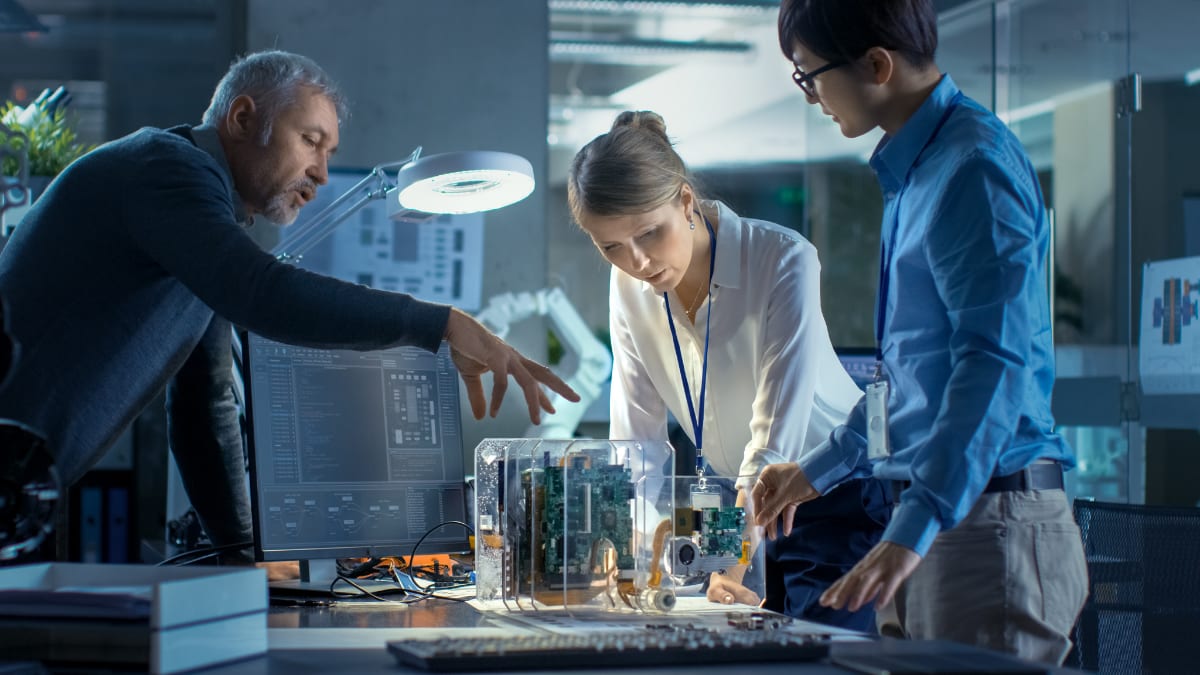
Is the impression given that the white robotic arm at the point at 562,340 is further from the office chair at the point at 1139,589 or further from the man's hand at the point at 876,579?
the man's hand at the point at 876,579

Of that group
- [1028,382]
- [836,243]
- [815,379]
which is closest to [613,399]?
[815,379]

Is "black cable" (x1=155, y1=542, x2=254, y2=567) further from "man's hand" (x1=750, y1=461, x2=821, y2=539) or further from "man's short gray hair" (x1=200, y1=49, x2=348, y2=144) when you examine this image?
"man's hand" (x1=750, y1=461, x2=821, y2=539)

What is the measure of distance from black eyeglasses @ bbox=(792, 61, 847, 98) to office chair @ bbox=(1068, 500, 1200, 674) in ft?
3.58

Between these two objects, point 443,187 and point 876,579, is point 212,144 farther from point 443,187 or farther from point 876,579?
point 876,579

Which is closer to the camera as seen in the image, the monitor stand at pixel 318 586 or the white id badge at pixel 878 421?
the white id badge at pixel 878 421

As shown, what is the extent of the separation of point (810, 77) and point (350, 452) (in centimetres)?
92

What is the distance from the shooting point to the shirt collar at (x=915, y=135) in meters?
1.40

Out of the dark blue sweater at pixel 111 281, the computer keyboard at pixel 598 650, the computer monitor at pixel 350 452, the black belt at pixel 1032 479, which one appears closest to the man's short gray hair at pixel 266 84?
the dark blue sweater at pixel 111 281

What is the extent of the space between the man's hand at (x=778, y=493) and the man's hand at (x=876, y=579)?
0.39 metres

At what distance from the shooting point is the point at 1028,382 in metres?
1.26

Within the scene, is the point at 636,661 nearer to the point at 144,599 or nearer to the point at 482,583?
the point at 144,599

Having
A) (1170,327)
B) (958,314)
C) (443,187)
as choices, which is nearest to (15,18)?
(443,187)

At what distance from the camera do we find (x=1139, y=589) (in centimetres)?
210

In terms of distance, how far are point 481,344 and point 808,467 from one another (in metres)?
0.46
